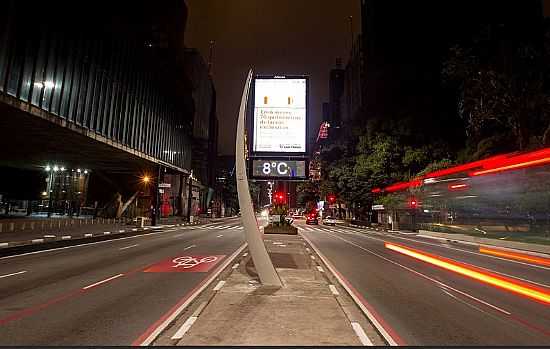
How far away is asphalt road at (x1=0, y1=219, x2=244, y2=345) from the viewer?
5.84m

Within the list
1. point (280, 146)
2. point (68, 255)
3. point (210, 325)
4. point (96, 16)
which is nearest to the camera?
point (210, 325)

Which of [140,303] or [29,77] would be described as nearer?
[140,303]

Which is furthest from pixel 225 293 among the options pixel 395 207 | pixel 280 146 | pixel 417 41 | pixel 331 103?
pixel 331 103

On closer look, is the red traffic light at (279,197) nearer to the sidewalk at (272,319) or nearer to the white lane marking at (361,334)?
the sidewalk at (272,319)

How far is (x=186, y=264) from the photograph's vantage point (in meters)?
13.6

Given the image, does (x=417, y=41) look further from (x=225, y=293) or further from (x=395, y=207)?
(x=225, y=293)

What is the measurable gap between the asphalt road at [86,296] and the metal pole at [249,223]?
6.16 ft

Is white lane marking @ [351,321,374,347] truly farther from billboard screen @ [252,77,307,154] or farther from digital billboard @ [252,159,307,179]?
billboard screen @ [252,77,307,154]

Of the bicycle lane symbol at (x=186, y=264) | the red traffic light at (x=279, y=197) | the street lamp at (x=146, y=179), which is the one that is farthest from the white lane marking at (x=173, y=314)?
the street lamp at (x=146, y=179)


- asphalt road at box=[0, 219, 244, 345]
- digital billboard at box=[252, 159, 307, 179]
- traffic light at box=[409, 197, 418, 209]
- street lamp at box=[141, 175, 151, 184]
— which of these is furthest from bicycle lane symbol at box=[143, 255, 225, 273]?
street lamp at box=[141, 175, 151, 184]

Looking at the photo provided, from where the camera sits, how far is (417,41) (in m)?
58.9

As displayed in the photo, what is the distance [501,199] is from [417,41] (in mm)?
43290

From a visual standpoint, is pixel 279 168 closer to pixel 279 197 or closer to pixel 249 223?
pixel 249 223

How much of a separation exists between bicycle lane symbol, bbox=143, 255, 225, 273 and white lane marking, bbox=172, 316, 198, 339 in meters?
5.67
